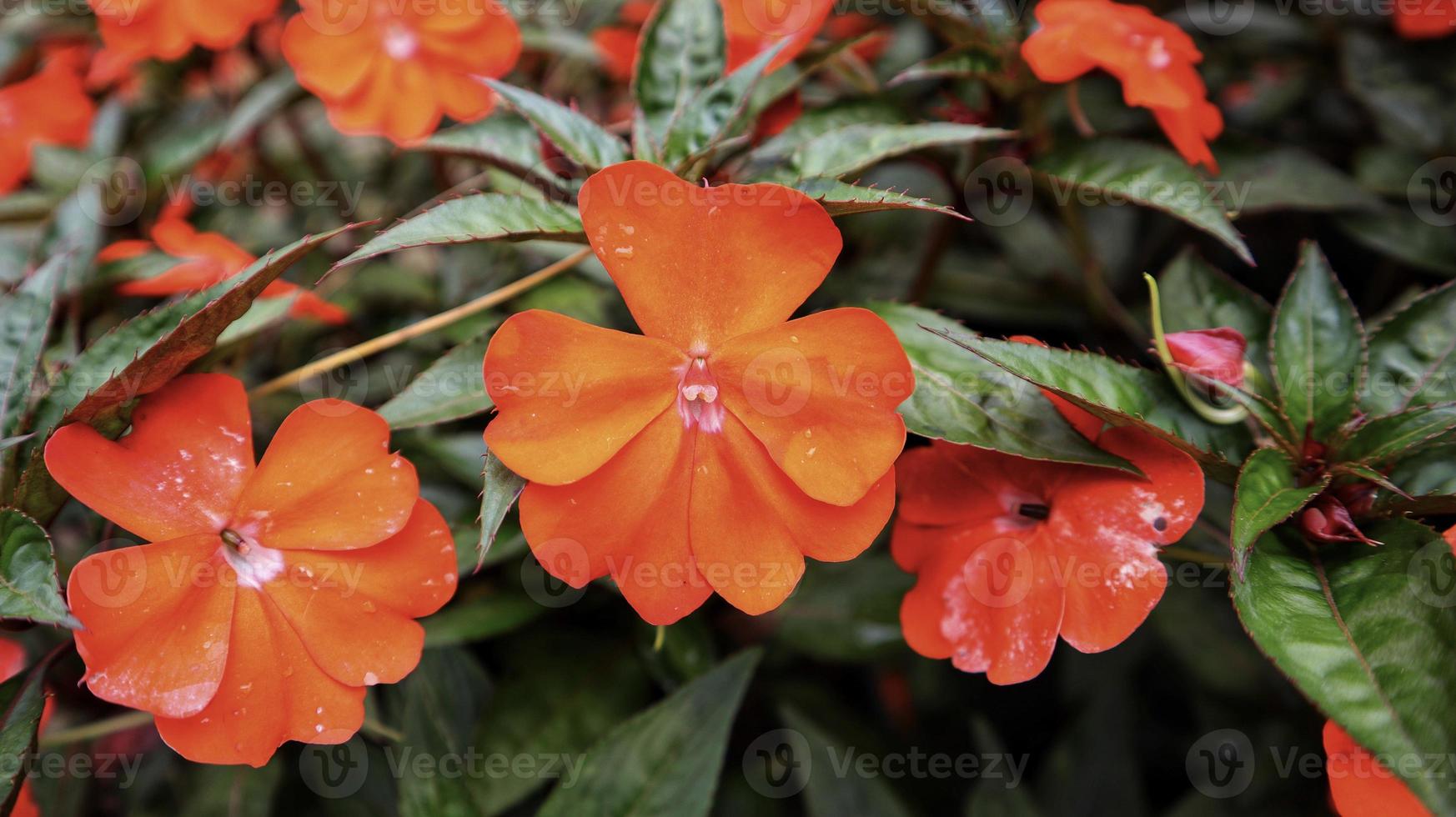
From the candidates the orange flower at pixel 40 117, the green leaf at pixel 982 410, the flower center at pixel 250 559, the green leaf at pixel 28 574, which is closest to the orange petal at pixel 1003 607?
the green leaf at pixel 982 410

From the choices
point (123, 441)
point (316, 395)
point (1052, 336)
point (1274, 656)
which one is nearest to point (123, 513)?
point (123, 441)

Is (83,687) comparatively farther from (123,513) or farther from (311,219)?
(311,219)

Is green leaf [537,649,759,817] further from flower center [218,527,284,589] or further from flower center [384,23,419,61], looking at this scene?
flower center [384,23,419,61]

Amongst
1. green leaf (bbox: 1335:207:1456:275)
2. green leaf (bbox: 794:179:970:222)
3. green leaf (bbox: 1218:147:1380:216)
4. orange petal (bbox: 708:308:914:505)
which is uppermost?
green leaf (bbox: 794:179:970:222)

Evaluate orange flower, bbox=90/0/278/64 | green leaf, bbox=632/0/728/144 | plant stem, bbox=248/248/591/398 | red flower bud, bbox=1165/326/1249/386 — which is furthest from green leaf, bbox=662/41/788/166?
orange flower, bbox=90/0/278/64

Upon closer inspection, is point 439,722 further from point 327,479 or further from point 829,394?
→ point 829,394

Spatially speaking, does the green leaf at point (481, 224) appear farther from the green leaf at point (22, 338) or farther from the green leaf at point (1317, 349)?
the green leaf at point (1317, 349)

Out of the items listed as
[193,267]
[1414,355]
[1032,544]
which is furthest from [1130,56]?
[193,267]

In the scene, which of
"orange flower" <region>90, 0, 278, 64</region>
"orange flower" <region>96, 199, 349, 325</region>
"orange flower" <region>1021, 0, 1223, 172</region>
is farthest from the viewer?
"orange flower" <region>90, 0, 278, 64</region>
